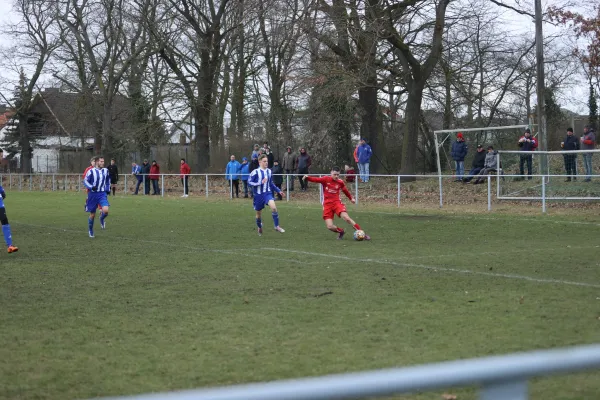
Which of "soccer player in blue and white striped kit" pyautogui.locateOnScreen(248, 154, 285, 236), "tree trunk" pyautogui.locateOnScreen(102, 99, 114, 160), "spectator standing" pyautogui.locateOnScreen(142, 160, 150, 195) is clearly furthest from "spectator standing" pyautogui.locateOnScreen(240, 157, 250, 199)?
"tree trunk" pyautogui.locateOnScreen(102, 99, 114, 160)

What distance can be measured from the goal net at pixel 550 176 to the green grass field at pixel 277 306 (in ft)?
16.1

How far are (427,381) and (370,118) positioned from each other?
36.9 metres

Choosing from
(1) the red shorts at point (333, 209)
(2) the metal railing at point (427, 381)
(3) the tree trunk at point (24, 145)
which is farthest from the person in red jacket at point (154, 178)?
(2) the metal railing at point (427, 381)

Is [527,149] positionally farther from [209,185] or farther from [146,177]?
[146,177]

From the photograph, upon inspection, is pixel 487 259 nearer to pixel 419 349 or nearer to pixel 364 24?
pixel 419 349

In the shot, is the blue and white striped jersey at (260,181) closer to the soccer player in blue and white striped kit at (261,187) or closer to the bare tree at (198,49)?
the soccer player in blue and white striped kit at (261,187)

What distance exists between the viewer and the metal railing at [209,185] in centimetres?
2540

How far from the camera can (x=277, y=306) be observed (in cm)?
953

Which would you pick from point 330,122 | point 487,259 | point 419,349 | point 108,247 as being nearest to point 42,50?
point 330,122

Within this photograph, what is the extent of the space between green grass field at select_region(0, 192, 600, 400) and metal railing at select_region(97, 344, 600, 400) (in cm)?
376

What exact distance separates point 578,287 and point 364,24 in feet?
68.5

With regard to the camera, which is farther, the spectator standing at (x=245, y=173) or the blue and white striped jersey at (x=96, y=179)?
the spectator standing at (x=245, y=173)

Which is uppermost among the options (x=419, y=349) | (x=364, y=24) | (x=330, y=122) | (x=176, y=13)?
(x=176, y=13)

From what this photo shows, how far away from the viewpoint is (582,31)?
2908 cm
